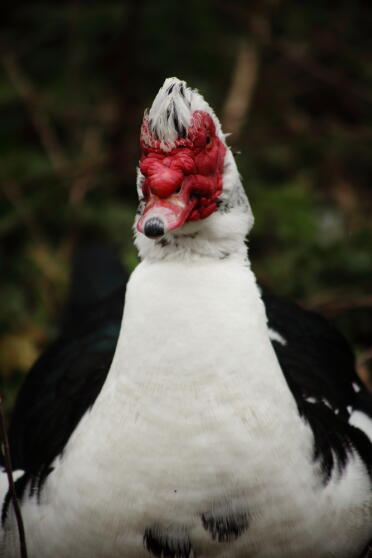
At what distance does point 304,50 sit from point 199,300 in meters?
4.31

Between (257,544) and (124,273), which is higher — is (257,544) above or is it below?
below

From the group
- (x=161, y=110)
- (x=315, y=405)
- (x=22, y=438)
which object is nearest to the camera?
(x=161, y=110)

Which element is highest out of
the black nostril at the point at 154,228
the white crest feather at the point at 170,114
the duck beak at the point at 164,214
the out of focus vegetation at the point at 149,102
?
the out of focus vegetation at the point at 149,102

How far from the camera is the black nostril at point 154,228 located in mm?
1879

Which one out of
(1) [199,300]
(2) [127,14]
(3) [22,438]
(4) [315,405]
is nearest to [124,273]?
(3) [22,438]

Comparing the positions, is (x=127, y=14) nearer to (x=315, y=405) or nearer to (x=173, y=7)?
(x=173, y=7)

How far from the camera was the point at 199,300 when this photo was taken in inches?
81.8

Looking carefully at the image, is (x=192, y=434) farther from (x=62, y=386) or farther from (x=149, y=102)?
(x=149, y=102)

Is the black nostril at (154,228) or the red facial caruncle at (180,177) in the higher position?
the red facial caruncle at (180,177)

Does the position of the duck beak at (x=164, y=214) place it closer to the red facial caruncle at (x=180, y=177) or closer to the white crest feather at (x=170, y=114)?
the red facial caruncle at (x=180, y=177)

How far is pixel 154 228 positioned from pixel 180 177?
0.18 metres

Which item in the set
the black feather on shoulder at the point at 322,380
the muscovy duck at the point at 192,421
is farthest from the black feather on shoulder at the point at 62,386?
the black feather on shoulder at the point at 322,380

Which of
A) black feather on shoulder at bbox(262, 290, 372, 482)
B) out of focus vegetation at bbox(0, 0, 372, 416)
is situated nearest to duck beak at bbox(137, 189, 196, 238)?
black feather on shoulder at bbox(262, 290, 372, 482)

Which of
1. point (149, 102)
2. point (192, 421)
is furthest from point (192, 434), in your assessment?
point (149, 102)
